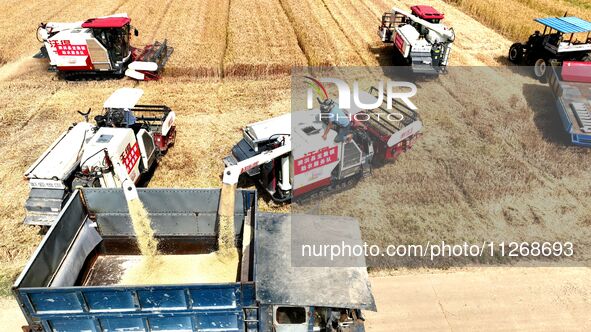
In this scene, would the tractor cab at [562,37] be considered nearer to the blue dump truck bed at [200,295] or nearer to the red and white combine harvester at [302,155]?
the red and white combine harvester at [302,155]

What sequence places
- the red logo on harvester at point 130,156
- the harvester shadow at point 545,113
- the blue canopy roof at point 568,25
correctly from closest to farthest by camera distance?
the red logo on harvester at point 130,156 → the harvester shadow at point 545,113 → the blue canopy roof at point 568,25

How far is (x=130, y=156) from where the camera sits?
1038 cm

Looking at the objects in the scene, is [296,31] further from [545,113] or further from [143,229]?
[143,229]

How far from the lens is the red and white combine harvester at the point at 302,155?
391 inches

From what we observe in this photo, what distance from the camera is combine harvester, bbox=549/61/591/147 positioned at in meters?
13.4

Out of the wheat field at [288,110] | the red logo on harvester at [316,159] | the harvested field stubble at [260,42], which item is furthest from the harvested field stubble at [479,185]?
the harvested field stubble at [260,42]

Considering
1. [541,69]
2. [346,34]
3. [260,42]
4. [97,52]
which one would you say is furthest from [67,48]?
[541,69]

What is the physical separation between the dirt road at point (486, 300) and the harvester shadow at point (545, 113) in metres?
6.04

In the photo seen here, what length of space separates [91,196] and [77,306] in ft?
7.83

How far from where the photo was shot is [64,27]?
17031 mm

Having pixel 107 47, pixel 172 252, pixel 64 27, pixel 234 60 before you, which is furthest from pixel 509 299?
pixel 64 27

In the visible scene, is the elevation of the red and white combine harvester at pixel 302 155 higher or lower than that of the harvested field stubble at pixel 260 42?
higher

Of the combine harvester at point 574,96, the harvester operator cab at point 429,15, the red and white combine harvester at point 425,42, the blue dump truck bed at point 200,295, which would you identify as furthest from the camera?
the harvester operator cab at point 429,15

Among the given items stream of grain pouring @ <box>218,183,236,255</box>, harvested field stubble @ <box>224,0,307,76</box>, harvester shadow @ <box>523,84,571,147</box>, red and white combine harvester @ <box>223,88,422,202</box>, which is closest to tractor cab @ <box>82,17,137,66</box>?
harvested field stubble @ <box>224,0,307,76</box>
